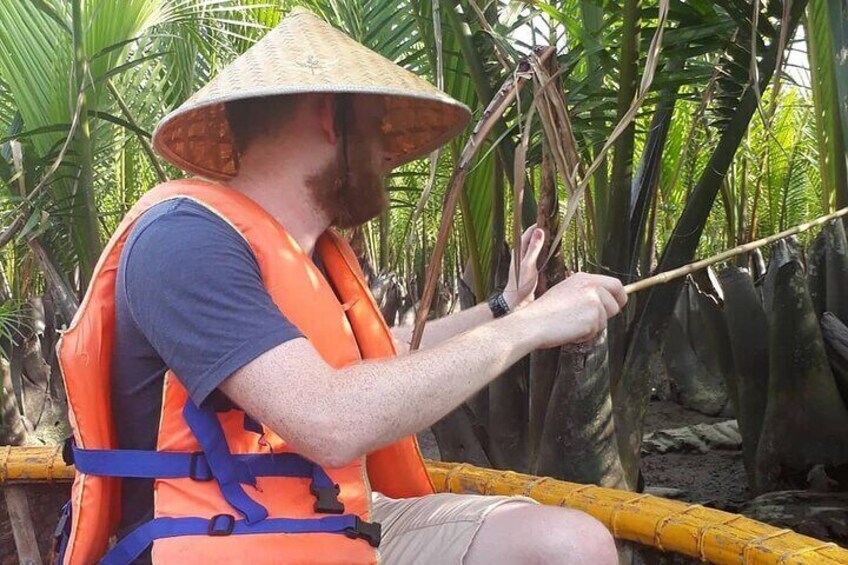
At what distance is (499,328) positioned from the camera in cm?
116

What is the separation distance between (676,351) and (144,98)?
2987 mm

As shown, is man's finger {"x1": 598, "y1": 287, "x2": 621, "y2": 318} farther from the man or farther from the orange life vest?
the orange life vest

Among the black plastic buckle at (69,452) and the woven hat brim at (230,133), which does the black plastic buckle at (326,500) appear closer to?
the black plastic buckle at (69,452)

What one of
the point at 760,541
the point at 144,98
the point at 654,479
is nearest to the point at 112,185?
the point at 144,98

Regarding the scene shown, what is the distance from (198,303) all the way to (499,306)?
2.34 ft

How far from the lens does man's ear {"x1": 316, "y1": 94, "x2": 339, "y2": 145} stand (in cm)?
124

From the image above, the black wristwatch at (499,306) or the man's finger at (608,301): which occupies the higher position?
the man's finger at (608,301)

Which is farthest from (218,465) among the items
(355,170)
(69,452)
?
(355,170)

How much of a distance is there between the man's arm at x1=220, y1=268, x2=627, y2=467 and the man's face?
279 mm

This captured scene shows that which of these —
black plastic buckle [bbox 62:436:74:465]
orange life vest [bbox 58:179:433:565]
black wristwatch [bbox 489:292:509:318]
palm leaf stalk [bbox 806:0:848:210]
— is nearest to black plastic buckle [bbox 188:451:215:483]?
orange life vest [bbox 58:179:433:565]

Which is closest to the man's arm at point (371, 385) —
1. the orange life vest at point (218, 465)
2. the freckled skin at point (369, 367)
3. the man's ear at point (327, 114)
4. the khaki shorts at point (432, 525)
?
the freckled skin at point (369, 367)

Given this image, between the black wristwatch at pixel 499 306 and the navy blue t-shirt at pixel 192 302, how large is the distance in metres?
0.60

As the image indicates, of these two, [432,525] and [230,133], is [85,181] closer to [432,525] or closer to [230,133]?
[230,133]

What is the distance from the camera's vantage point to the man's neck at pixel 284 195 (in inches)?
49.1
